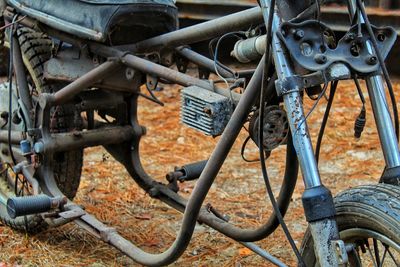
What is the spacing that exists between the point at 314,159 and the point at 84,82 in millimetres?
1460

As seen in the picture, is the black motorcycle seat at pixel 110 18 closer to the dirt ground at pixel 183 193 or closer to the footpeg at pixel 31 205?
the footpeg at pixel 31 205

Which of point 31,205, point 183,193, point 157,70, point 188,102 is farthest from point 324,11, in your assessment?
point 188,102

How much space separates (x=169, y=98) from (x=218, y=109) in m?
4.51

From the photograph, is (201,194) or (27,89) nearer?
(201,194)

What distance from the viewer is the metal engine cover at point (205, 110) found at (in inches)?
105

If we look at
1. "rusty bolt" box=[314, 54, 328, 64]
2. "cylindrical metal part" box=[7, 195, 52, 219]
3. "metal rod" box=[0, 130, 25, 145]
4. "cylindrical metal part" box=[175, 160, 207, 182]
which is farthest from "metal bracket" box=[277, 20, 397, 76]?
"metal rod" box=[0, 130, 25, 145]

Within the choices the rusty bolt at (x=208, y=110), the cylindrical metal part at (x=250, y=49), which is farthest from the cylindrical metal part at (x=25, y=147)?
the cylindrical metal part at (x=250, y=49)

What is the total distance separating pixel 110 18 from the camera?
3.17m

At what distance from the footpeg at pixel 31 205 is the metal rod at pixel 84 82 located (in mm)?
457

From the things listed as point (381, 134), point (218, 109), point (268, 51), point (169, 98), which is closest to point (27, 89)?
point (218, 109)

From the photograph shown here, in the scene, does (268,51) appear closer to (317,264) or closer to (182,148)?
(317,264)

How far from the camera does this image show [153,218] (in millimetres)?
4352

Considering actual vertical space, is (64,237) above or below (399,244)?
below

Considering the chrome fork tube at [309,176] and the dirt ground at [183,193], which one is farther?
the dirt ground at [183,193]
